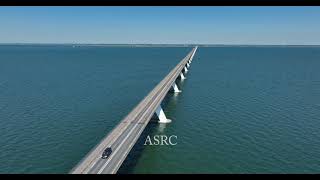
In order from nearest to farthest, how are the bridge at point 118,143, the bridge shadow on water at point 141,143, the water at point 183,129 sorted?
the bridge at point 118,143 → the bridge shadow on water at point 141,143 → the water at point 183,129

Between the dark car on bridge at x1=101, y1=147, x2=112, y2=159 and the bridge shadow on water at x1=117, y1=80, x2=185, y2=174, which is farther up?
the bridge shadow on water at x1=117, y1=80, x2=185, y2=174

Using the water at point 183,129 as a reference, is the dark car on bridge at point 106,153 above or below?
below

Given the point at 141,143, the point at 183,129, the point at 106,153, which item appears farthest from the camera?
the point at 183,129

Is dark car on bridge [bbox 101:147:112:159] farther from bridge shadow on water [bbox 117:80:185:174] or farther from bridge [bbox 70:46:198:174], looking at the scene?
bridge shadow on water [bbox 117:80:185:174]

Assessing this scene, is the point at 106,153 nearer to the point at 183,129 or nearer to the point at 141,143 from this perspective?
the point at 141,143

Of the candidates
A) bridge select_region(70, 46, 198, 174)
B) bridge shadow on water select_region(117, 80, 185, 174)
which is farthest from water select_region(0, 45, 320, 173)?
bridge select_region(70, 46, 198, 174)

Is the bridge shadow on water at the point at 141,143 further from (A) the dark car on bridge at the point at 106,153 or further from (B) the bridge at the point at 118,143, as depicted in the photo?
(A) the dark car on bridge at the point at 106,153

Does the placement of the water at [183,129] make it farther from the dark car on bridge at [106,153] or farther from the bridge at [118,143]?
the dark car on bridge at [106,153]

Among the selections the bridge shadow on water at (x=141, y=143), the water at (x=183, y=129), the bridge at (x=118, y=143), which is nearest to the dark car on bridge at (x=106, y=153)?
the bridge at (x=118, y=143)

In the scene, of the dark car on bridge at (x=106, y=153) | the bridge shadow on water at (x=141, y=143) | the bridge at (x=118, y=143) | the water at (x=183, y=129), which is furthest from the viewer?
the water at (x=183, y=129)

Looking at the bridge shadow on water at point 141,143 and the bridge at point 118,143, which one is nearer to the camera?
the bridge at point 118,143

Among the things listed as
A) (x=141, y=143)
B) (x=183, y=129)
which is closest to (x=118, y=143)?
(x=141, y=143)
